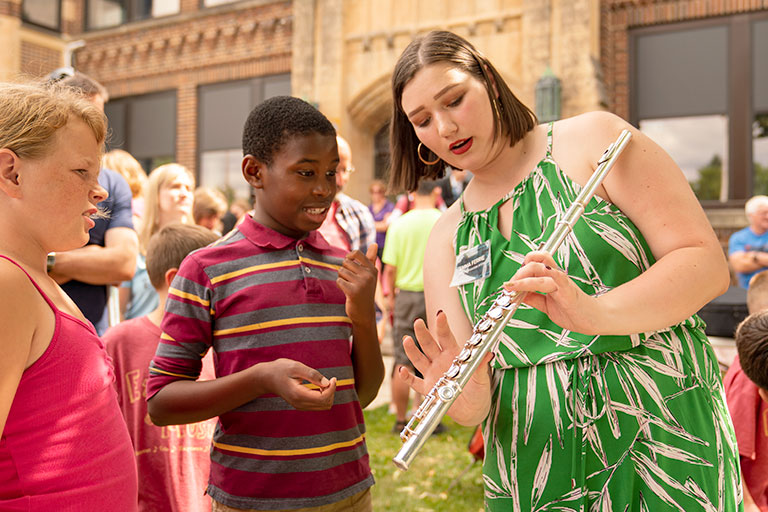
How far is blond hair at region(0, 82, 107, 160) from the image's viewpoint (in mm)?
1356

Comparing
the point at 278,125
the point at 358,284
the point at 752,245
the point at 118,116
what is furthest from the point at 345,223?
the point at 118,116

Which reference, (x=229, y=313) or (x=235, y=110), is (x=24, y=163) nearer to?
(x=229, y=313)

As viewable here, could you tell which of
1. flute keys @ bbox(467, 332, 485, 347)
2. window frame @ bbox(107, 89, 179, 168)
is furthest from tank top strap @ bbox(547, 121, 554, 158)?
window frame @ bbox(107, 89, 179, 168)

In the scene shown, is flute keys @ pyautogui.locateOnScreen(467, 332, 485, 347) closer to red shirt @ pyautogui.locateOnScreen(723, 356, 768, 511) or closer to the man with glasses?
red shirt @ pyautogui.locateOnScreen(723, 356, 768, 511)

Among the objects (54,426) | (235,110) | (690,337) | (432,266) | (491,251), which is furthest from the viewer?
(235,110)

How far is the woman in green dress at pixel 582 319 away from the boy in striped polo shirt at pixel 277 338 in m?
0.33

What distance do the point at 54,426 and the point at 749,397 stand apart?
229 cm

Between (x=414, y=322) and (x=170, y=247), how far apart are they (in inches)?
52.0

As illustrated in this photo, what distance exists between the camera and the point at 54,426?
4.37ft

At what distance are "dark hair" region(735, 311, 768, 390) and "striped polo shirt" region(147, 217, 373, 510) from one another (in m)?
1.42

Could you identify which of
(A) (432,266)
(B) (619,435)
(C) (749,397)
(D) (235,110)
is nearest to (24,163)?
(A) (432,266)

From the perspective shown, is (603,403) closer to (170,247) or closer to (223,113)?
(170,247)

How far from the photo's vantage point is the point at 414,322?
1.72 metres

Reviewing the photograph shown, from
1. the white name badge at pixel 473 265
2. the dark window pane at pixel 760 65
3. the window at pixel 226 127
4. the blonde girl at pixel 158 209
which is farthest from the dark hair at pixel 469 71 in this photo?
the window at pixel 226 127
